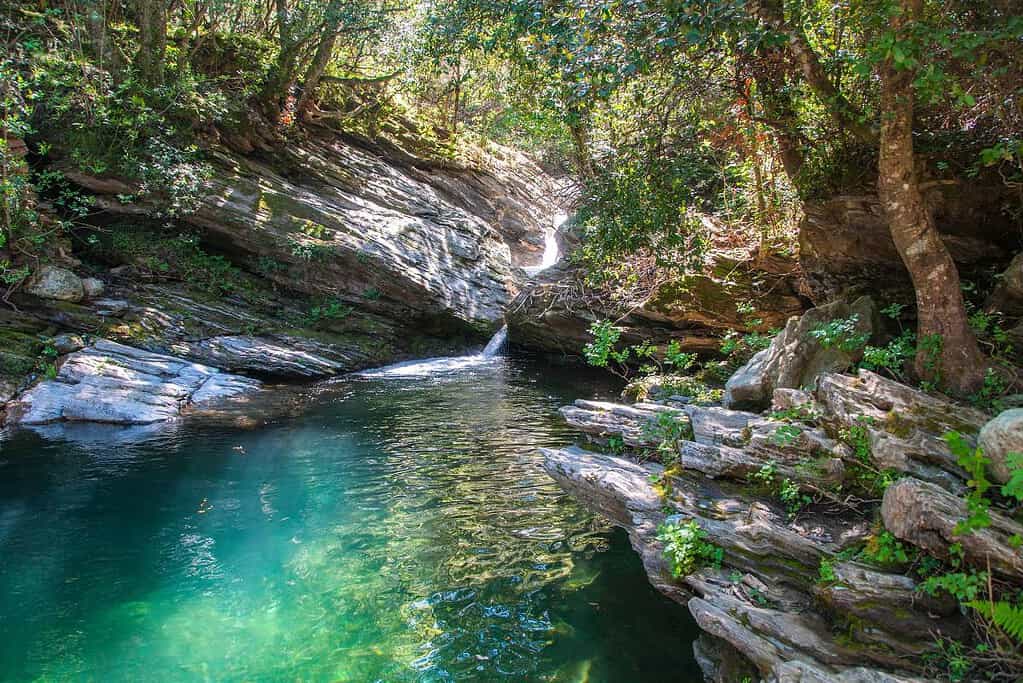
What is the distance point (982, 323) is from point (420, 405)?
10224 mm

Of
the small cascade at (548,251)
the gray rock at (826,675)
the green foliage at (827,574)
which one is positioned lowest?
the gray rock at (826,675)

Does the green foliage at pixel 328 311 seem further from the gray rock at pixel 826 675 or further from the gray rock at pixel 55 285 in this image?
the gray rock at pixel 826 675

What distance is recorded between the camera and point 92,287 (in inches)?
590

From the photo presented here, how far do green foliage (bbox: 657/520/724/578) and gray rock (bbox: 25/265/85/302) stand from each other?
14916mm

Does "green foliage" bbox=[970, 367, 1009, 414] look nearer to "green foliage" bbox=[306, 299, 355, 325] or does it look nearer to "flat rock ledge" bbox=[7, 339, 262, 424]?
"flat rock ledge" bbox=[7, 339, 262, 424]

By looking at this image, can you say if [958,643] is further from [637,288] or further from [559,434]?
[637,288]

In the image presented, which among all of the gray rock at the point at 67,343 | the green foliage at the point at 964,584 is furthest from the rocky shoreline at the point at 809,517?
the gray rock at the point at 67,343

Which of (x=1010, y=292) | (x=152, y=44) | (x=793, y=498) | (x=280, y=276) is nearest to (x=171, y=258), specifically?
(x=280, y=276)

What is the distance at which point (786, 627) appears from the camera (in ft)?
14.7

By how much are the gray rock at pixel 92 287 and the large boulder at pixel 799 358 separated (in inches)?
571

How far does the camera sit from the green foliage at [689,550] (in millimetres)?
5285

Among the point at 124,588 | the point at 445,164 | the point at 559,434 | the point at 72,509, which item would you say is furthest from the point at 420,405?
the point at 445,164

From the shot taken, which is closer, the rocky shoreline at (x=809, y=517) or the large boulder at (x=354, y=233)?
the rocky shoreline at (x=809, y=517)

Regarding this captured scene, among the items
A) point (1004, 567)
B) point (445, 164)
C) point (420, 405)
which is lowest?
point (420, 405)
